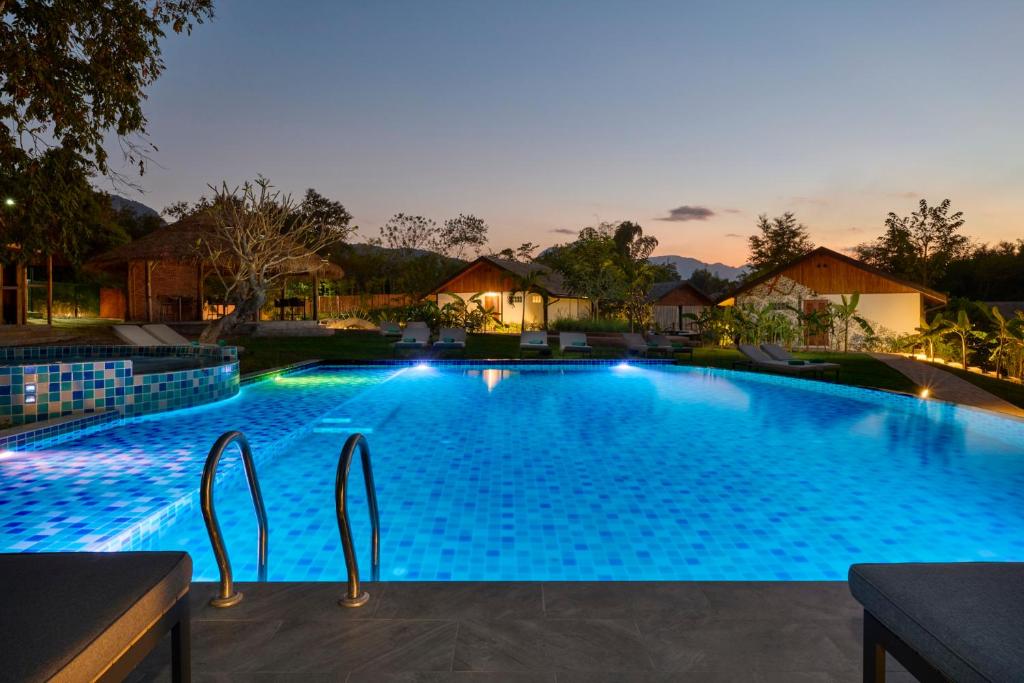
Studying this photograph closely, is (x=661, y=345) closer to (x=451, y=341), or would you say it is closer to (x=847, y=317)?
(x=451, y=341)

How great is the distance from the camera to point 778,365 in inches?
546

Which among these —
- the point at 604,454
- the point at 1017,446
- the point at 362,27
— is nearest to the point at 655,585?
the point at 604,454

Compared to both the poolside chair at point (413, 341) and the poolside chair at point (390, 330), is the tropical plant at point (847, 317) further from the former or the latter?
the poolside chair at point (390, 330)

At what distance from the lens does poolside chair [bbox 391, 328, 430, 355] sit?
1861 cm

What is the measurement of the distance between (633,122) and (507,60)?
5.81 meters

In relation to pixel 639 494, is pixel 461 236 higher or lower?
higher

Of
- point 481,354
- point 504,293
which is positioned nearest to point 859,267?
point 481,354

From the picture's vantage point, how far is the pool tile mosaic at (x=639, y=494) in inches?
167

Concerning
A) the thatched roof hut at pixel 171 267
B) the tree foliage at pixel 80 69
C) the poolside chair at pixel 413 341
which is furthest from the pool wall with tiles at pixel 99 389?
the thatched roof hut at pixel 171 267

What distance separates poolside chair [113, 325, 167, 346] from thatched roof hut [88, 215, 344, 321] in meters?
5.88

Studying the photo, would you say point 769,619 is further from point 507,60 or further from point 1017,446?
point 507,60

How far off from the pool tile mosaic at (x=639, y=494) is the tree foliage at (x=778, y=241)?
48357mm

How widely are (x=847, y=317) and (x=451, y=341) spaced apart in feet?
49.3

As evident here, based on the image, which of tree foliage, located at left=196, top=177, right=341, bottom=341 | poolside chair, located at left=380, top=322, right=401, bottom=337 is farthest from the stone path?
poolside chair, located at left=380, top=322, right=401, bottom=337
